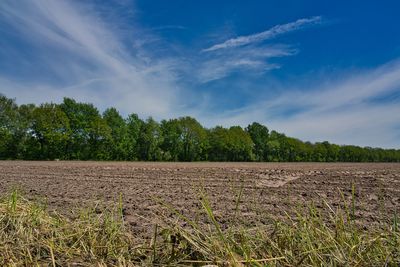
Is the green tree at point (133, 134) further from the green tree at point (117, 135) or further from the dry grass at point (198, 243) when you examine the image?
the dry grass at point (198, 243)

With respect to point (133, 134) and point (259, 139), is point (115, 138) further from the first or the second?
point (259, 139)

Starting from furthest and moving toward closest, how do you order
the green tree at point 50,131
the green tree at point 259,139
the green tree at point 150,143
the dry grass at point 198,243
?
the green tree at point 259,139, the green tree at point 150,143, the green tree at point 50,131, the dry grass at point 198,243

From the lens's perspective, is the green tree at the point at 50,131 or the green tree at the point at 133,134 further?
the green tree at the point at 133,134

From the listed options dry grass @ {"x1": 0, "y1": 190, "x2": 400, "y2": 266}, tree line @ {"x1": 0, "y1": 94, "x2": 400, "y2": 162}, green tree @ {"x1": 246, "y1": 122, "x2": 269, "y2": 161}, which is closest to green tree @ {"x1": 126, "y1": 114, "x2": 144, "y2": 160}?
tree line @ {"x1": 0, "y1": 94, "x2": 400, "y2": 162}

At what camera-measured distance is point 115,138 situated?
77750 millimetres

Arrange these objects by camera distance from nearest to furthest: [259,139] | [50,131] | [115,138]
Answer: [50,131] < [115,138] < [259,139]

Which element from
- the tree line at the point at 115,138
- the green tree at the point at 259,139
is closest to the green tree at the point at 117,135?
the tree line at the point at 115,138

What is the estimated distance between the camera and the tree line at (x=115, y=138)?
2672 inches

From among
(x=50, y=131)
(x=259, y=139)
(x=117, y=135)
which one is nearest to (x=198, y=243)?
(x=50, y=131)

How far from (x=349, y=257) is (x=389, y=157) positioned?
540 ft

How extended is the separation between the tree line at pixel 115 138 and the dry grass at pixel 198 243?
231 ft

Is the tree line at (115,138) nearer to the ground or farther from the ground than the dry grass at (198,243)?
farther from the ground

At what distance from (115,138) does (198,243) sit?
78.2m

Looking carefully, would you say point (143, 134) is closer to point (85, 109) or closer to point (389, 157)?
point (85, 109)
